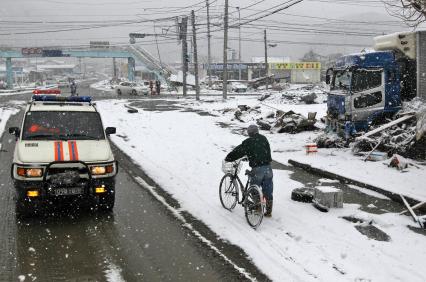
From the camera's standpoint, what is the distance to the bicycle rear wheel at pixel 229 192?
28.7 feet

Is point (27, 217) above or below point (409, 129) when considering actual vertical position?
below

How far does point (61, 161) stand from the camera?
25.5ft

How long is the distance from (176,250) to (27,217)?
316 cm

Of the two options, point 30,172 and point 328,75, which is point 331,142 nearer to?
point 328,75

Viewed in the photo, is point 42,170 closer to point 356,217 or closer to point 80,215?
point 80,215

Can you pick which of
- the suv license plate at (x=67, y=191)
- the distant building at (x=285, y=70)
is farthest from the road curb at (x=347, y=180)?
the distant building at (x=285, y=70)

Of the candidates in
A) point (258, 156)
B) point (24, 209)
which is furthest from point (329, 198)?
point (24, 209)

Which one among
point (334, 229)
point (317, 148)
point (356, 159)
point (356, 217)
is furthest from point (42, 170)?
point (317, 148)

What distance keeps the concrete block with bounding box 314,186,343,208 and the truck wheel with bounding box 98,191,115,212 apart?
4.14m

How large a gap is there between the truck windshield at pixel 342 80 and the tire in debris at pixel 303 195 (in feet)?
23.9

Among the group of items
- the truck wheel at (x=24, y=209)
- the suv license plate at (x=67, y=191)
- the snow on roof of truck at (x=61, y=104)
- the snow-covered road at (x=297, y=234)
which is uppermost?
the snow on roof of truck at (x=61, y=104)

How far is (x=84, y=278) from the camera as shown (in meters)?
5.90

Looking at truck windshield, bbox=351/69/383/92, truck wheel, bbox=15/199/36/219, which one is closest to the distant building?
truck windshield, bbox=351/69/383/92

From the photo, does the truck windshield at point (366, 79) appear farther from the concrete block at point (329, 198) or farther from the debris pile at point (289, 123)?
the concrete block at point (329, 198)
